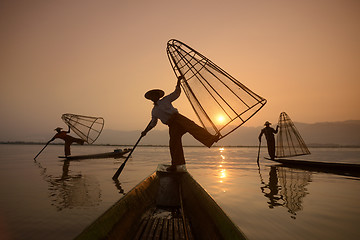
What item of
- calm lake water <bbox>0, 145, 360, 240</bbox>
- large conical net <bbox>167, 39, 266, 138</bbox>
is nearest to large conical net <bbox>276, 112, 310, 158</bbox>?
calm lake water <bbox>0, 145, 360, 240</bbox>

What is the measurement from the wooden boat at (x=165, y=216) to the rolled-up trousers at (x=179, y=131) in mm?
482

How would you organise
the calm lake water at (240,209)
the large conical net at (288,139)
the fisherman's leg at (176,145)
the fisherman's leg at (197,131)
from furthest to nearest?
the large conical net at (288,139) < the fisherman's leg at (176,145) < the fisherman's leg at (197,131) < the calm lake water at (240,209)

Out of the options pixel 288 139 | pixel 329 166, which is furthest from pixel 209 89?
pixel 288 139

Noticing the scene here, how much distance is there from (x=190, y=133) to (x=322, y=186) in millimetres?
5477

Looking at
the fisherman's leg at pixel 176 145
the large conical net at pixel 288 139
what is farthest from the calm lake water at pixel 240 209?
the large conical net at pixel 288 139

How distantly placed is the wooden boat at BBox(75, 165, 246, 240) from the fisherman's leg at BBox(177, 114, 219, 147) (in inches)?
36.0

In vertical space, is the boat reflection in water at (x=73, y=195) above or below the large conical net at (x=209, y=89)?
below

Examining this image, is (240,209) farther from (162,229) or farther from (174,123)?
(174,123)

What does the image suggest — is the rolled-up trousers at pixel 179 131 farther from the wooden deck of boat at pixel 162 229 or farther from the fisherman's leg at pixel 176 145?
the wooden deck of boat at pixel 162 229

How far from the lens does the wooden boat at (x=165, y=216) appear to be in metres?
2.00

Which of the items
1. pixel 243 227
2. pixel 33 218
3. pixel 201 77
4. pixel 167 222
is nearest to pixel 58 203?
pixel 33 218

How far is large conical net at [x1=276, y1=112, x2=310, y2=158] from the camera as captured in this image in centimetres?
1447

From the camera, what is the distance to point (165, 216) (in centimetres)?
322

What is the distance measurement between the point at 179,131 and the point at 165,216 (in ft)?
6.93
